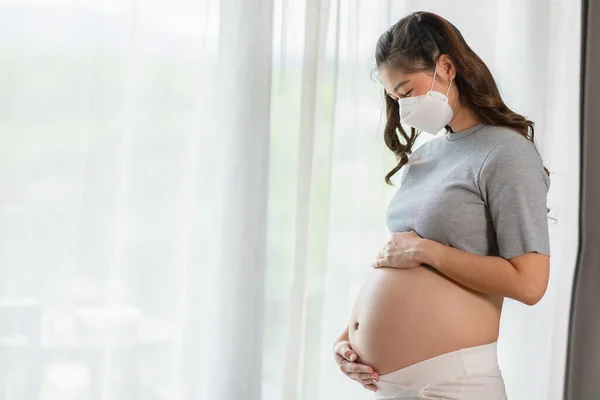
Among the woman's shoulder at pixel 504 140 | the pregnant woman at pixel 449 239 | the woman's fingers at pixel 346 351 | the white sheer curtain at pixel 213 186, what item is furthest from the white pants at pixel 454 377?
the white sheer curtain at pixel 213 186

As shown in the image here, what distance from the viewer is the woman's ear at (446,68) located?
1392mm

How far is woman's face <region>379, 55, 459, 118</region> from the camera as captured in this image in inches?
54.8

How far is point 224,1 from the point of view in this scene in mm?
1669

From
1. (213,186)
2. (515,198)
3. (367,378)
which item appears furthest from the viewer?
(213,186)

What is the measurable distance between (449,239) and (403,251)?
0.09 m

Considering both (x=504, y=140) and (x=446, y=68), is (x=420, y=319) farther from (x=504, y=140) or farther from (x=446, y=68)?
(x=446, y=68)

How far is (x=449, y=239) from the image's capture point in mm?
1328

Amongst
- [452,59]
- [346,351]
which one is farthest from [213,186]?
[452,59]

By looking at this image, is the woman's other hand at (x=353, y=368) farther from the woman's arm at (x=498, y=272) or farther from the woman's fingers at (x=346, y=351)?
the woman's arm at (x=498, y=272)

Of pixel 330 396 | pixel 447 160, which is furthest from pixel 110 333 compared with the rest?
pixel 447 160

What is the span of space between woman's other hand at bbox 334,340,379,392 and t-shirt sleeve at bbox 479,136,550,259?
34 cm

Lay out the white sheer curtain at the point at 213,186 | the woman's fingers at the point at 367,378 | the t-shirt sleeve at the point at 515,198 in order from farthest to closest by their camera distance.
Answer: the white sheer curtain at the point at 213,186, the woman's fingers at the point at 367,378, the t-shirt sleeve at the point at 515,198

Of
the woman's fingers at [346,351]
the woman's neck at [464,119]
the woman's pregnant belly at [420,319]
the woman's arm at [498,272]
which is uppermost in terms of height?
the woman's neck at [464,119]

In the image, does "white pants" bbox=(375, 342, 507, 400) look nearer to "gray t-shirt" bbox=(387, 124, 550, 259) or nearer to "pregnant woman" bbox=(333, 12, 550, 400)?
"pregnant woman" bbox=(333, 12, 550, 400)
